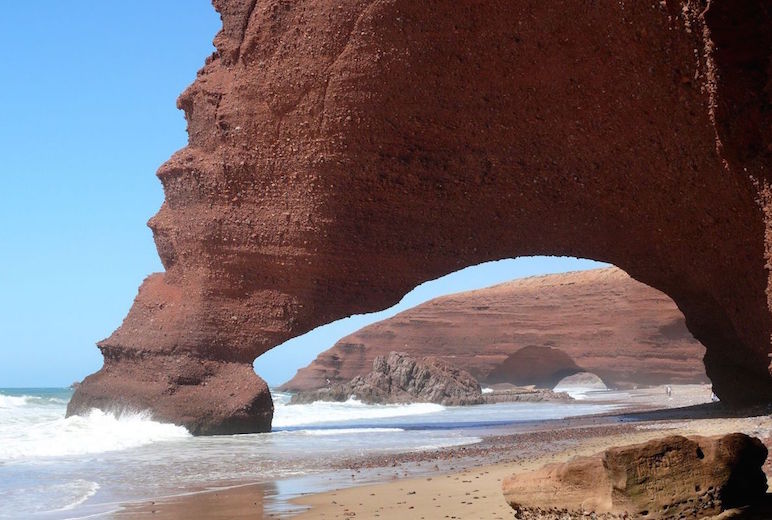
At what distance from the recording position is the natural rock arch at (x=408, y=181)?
11.8 m

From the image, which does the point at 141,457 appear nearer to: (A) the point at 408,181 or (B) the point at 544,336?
(A) the point at 408,181

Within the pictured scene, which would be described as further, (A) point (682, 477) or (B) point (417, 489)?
(B) point (417, 489)

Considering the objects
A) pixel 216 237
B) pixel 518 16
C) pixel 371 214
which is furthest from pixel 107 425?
pixel 518 16

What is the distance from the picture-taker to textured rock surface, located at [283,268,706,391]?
134ft

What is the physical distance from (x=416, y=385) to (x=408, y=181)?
61.0ft

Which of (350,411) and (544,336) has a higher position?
(544,336)

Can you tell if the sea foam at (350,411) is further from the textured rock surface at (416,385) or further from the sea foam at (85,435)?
the sea foam at (85,435)

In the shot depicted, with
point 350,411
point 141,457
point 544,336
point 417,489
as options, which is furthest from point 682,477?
point 544,336

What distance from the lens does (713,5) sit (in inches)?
220

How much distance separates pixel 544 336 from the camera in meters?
43.4

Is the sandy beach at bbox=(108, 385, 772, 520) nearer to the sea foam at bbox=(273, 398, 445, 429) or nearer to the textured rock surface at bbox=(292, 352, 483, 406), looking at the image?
the sea foam at bbox=(273, 398, 445, 429)

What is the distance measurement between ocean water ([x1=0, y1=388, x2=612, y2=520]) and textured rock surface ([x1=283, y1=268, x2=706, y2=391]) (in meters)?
27.7

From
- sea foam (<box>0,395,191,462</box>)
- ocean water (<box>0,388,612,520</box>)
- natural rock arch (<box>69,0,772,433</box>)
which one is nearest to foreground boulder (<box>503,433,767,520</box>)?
ocean water (<box>0,388,612,520</box>)

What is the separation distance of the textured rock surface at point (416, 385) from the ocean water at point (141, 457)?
49.2 ft
